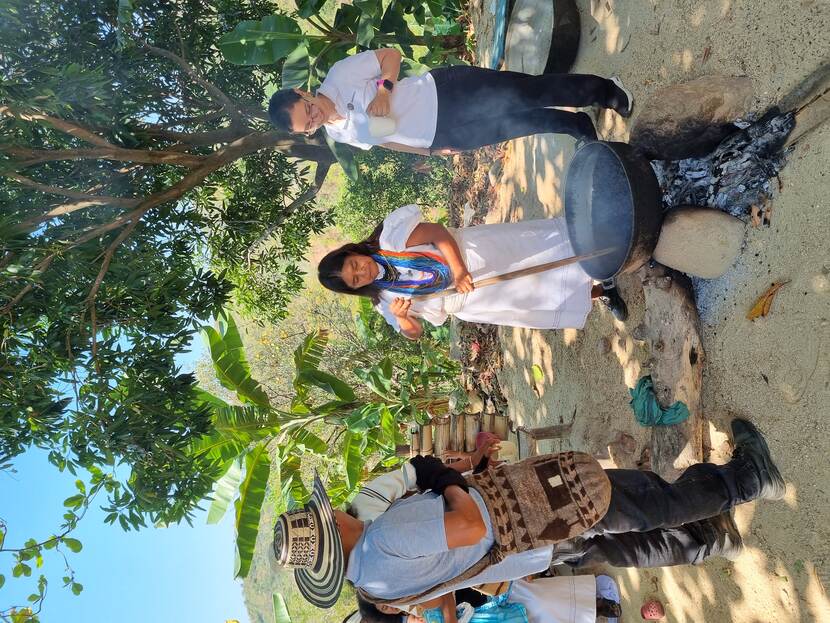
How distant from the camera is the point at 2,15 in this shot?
3.63 m

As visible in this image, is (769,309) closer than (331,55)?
Yes

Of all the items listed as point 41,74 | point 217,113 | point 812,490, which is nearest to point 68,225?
point 41,74

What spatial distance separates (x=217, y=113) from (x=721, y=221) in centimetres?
446

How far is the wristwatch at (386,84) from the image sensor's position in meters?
2.91

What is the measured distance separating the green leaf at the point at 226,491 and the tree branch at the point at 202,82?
3.23m

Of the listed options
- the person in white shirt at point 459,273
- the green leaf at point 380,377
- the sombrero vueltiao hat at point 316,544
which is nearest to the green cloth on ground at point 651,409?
the person in white shirt at point 459,273

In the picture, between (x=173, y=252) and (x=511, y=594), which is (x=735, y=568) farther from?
(x=173, y=252)

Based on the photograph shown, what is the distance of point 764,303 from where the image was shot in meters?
2.62

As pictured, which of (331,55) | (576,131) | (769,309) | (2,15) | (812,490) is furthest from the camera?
(331,55)

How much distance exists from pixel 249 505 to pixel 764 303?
13.8 ft

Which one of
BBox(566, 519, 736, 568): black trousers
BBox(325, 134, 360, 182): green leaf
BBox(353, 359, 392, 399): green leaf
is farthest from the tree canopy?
BBox(566, 519, 736, 568): black trousers

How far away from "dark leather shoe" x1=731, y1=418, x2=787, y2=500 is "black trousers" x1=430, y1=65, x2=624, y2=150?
5.73ft

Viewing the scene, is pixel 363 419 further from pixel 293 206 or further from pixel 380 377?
pixel 293 206

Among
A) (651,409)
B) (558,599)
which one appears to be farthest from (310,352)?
(651,409)
